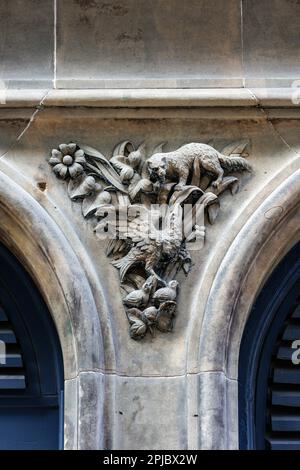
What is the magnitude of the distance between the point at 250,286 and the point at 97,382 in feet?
3.15

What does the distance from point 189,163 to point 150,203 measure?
29 cm

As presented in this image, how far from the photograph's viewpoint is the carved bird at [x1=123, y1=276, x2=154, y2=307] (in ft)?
33.4

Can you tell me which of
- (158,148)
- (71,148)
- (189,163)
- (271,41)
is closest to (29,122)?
(71,148)

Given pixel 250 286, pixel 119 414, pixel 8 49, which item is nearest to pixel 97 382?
pixel 119 414

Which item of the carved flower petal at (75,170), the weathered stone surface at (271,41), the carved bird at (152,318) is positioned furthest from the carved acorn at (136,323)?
the weathered stone surface at (271,41)

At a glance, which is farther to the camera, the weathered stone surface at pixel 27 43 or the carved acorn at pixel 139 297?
the weathered stone surface at pixel 27 43

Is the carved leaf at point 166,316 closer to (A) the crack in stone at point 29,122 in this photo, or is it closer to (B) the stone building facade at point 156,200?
(B) the stone building facade at point 156,200

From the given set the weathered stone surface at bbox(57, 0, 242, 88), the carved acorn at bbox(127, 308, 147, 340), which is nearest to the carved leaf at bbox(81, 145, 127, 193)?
the weathered stone surface at bbox(57, 0, 242, 88)

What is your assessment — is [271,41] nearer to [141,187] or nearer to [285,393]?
[141,187]

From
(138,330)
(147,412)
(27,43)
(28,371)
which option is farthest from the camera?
(27,43)

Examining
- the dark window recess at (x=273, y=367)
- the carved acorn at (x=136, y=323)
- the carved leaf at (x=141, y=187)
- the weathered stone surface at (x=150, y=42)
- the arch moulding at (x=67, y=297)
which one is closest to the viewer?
the arch moulding at (x=67, y=297)

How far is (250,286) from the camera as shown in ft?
33.8

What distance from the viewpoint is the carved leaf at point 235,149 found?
34.6ft

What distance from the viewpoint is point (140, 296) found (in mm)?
10180
